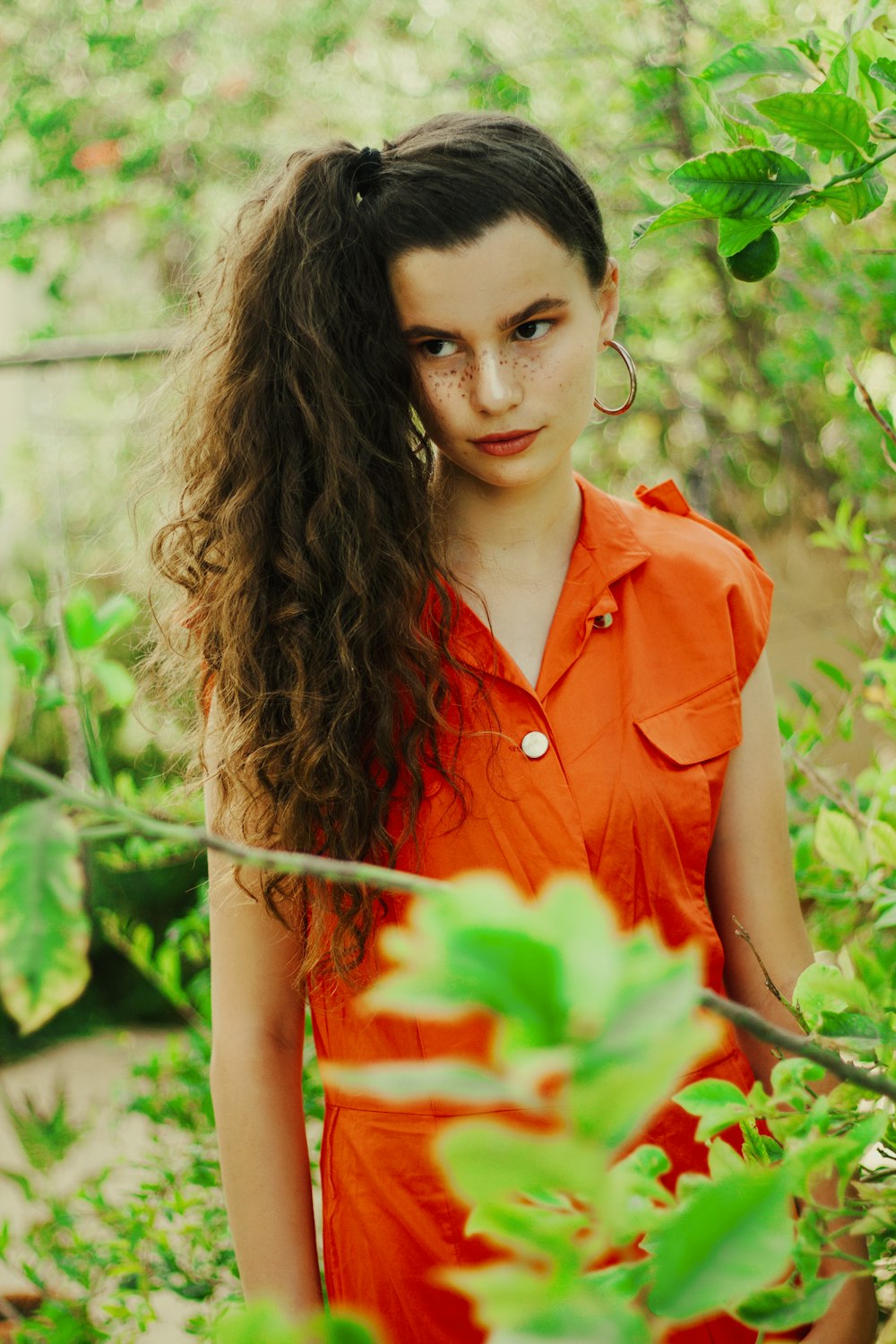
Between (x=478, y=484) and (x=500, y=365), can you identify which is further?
(x=478, y=484)

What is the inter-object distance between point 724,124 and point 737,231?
80mm

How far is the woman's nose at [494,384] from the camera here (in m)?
1.23

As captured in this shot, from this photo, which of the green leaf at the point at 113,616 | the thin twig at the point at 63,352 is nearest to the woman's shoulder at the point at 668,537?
the green leaf at the point at 113,616

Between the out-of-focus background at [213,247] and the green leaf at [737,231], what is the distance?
30.1 inches

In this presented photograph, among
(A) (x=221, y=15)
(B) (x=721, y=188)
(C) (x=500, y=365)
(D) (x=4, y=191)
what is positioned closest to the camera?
(B) (x=721, y=188)

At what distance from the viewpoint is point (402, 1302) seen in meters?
1.29

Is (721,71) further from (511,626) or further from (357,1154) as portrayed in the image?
(357,1154)

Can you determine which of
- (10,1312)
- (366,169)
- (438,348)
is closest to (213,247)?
(366,169)

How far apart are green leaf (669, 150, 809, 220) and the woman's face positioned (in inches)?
18.8

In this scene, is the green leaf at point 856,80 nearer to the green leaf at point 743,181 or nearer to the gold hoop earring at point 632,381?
the green leaf at point 743,181

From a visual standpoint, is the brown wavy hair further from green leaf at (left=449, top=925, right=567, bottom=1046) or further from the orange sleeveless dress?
green leaf at (left=449, top=925, right=567, bottom=1046)

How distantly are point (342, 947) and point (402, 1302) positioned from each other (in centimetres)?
39

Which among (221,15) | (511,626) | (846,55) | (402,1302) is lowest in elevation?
(402,1302)

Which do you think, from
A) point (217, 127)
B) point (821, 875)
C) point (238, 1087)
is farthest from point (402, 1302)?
point (217, 127)
